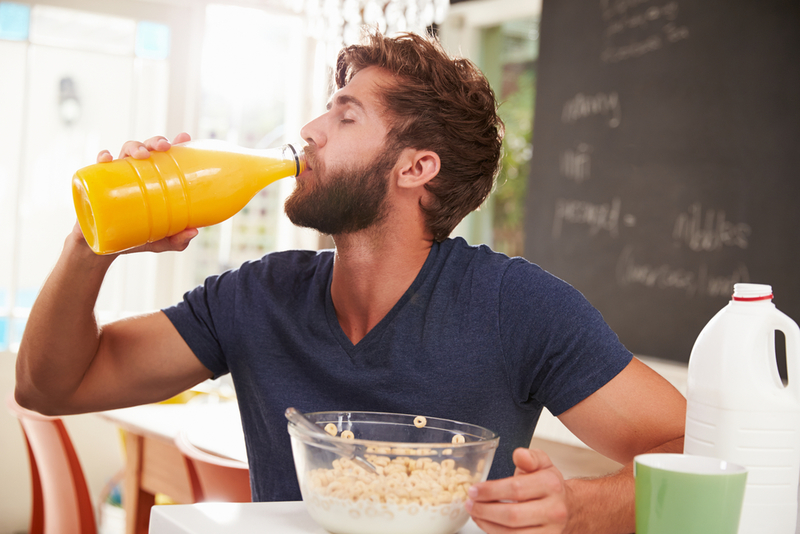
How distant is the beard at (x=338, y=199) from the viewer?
1094 millimetres

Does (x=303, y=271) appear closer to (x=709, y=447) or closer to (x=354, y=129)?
(x=354, y=129)

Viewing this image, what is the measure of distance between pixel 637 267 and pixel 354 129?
5.39 feet

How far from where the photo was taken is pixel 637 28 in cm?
256

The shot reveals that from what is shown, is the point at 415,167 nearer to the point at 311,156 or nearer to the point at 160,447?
the point at 311,156

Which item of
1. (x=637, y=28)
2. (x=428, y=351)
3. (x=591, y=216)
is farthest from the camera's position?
(x=591, y=216)

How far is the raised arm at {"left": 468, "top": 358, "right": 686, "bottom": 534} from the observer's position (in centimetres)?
60

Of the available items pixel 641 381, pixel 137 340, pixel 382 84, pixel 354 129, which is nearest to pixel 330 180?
pixel 354 129

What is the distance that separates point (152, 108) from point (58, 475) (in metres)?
1.89

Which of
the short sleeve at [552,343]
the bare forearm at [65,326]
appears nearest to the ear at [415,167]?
the short sleeve at [552,343]

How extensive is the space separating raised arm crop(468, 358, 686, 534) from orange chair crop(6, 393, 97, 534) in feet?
4.31

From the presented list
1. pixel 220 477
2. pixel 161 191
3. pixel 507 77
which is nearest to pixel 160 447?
pixel 220 477

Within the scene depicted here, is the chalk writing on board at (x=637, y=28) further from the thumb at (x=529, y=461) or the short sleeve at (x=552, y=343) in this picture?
the thumb at (x=529, y=461)

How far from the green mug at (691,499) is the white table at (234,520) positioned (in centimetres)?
20

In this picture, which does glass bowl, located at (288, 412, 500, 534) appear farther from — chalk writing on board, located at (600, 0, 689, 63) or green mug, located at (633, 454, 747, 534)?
chalk writing on board, located at (600, 0, 689, 63)
